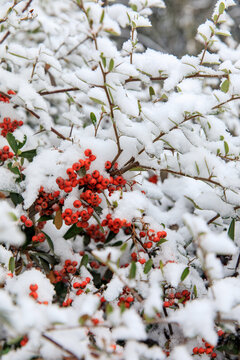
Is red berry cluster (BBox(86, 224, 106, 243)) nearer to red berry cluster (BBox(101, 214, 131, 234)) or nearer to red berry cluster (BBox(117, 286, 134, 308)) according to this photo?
red berry cluster (BBox(101, 214, 131, 234))

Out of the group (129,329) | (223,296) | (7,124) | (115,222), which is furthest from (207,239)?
(7,124)

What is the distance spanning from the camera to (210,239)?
836 millimetres

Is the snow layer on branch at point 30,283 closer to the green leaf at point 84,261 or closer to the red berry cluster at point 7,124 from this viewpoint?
the green leaf at point 84,261

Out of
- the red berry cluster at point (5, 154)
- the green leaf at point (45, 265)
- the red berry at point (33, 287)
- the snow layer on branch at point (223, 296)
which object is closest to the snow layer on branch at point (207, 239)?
the snow layer on branch at point (223, 296)

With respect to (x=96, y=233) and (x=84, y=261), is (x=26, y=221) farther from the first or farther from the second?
(x=96, y=233)

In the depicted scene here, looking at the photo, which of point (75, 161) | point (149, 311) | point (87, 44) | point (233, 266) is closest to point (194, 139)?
point (75, 161)

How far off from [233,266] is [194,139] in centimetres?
68

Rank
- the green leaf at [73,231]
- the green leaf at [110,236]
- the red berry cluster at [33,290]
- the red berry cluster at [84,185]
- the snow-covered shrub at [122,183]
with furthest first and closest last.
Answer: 1. the green leaf at [110,236]
2. the green leaf at [73,231]
3. the red berry cluster at [84,185]
4. the snow-covered shrub at [122,183]
5. the red berry cluster at [33,290]

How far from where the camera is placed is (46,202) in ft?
4.96

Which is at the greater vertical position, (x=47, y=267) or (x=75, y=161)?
(x=75, y=161)

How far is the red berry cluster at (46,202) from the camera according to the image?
4.90 ft

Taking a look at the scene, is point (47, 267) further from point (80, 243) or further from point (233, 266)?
point (233, 266)

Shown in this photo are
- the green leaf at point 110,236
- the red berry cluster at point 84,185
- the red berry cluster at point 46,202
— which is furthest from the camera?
the green leaf at point 110,236

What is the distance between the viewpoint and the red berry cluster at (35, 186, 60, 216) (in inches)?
58.8
